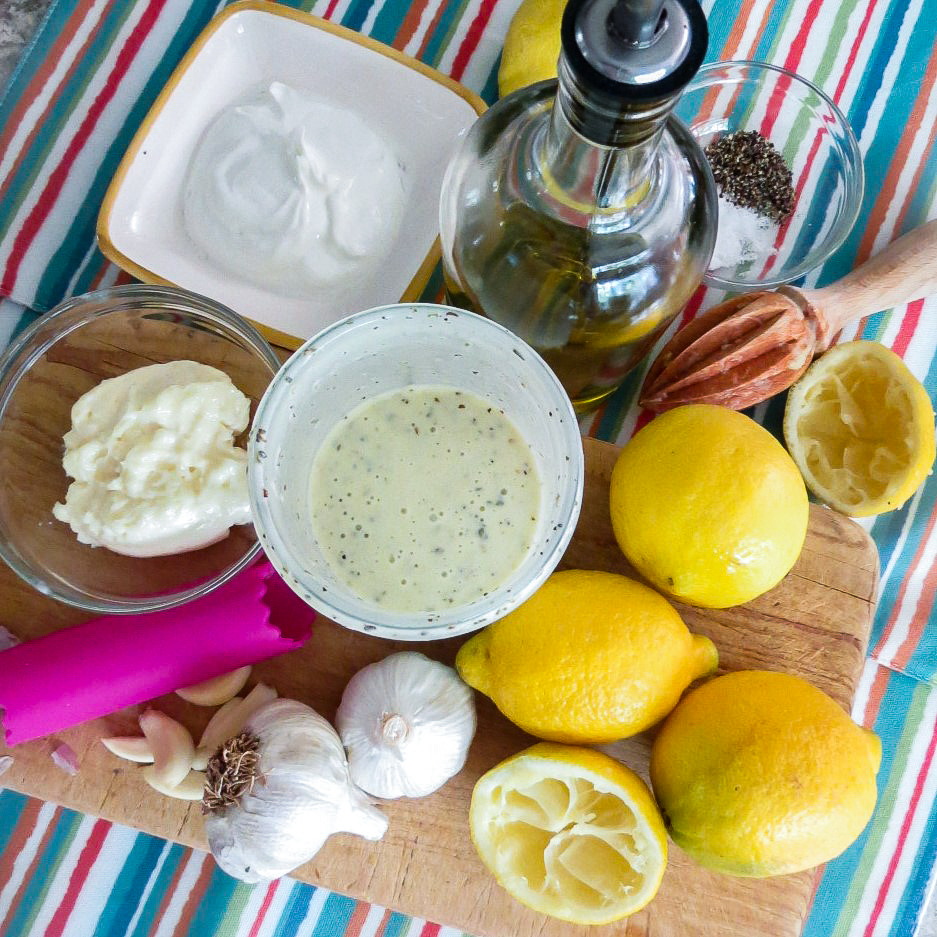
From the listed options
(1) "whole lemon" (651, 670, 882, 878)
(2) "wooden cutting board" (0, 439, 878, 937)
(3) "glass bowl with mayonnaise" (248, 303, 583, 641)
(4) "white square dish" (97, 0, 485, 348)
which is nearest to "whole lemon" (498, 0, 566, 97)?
(4) "white square dish" (97, 0, 485, 348)

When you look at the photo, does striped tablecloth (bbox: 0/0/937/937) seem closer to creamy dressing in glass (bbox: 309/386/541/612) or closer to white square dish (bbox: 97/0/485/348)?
white square dish (bbox: 97/0/485/348)

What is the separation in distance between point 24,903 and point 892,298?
39.7 inches

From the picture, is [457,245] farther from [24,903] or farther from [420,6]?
[24,903]

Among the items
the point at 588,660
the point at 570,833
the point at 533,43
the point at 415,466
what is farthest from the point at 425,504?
the point at 533,43

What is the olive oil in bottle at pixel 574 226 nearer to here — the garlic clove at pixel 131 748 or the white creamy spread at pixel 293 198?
the white creamy spread at pixel 293 198

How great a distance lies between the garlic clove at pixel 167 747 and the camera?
69 centimetres

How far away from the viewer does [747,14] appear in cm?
90

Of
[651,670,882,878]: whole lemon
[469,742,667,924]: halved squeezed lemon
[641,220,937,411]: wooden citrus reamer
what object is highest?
[641,220,937,411]: wooden citrus reamer

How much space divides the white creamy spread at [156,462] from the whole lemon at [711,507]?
30 centimetres

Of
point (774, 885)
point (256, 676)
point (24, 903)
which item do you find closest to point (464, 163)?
point (256, 676)

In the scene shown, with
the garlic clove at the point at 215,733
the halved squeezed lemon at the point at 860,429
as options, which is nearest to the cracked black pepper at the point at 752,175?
the halved squeezed lemon at the point at 860,429

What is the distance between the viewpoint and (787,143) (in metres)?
0.90

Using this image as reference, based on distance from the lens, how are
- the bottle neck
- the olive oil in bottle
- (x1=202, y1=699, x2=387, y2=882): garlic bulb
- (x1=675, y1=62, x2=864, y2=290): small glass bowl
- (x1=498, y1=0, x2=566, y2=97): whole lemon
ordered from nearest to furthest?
the bottle neck, the olive oil in bottle, (x1=202, y1=699, x2=387, y2=882): garlic bulb, (x1=498, y1=0, x2=566, y2=97): whole lemon, (x1=675, y1=62, x2=864, y2=290): small glass bowl

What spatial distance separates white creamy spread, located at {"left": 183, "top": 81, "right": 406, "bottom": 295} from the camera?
769 millimetres
